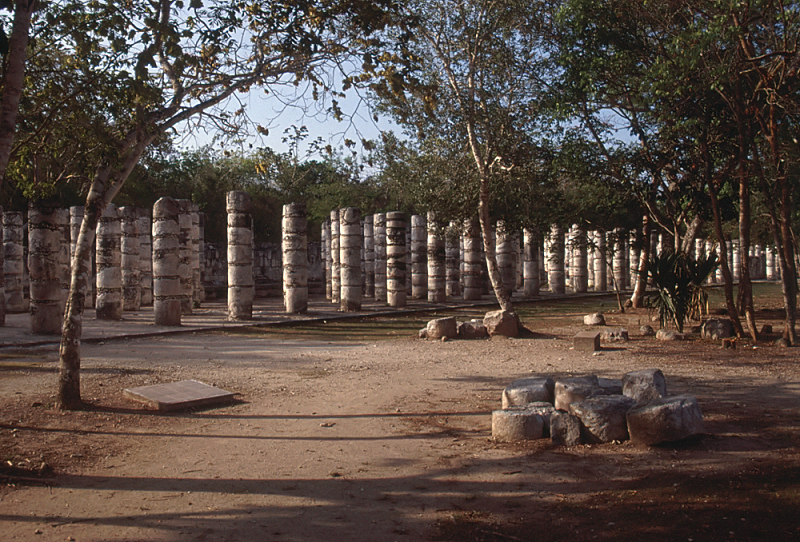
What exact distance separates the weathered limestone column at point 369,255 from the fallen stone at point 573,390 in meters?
17.5

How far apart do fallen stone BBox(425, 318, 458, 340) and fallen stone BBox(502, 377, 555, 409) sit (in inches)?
208

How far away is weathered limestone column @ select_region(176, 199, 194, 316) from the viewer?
16.3m

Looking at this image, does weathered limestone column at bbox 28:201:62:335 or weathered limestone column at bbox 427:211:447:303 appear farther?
weathered limestone column at bbox 427:211:447:303

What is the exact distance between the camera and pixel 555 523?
349 centimetres

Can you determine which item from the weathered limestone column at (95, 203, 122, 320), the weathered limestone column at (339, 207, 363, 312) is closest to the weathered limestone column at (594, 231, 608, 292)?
the weathered limestone column at (339, 207, 363, 312)

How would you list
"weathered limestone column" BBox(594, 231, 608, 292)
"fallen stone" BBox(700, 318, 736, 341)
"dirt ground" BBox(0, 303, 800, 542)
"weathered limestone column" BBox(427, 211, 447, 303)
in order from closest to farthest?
"dirt ground" BBox(0, 303, 800, 542) → "fallen stone" BBox(700, 318, 736, 341) → "weathered limestone column" BBox(427, 211, 447, 303) → "weathered limestone column" BBox(594, 231, 608, 292)

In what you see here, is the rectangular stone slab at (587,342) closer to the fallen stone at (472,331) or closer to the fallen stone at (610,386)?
the fallen stone at (472,331)

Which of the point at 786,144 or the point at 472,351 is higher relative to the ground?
the point at 786,144

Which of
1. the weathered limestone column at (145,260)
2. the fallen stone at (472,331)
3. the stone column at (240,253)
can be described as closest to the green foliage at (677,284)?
the fallen stone at (472,331)

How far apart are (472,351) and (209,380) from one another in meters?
3.92

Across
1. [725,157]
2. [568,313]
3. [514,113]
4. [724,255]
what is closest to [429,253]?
[568,313]

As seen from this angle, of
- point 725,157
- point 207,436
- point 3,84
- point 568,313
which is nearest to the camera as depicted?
point 3,84

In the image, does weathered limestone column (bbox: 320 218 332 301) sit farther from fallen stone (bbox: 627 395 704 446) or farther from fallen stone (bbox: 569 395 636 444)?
fallen stone (bbox: 627 395 704 446)

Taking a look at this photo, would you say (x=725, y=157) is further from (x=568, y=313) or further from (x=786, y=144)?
(x=568, y=313)
